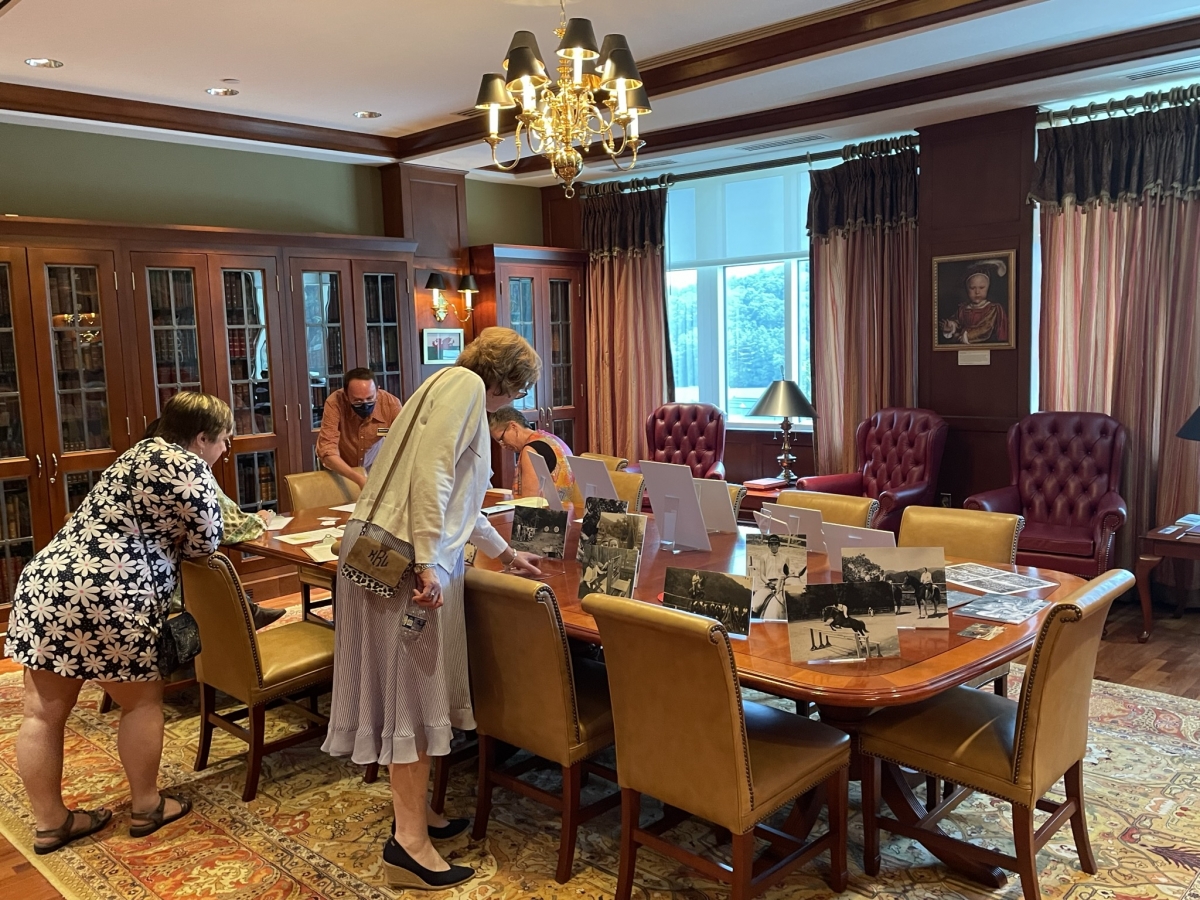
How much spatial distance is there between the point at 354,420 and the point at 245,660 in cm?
213

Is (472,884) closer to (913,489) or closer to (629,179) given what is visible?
(913,489)

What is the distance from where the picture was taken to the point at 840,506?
3.54 meters

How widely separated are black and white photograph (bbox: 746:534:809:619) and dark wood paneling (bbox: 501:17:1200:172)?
127 inches

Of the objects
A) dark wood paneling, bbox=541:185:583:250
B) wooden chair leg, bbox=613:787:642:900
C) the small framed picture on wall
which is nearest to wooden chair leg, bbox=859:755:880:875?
wooden chair leg, bbox=613:787:642:900

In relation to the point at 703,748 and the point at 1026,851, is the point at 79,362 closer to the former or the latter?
the point at 703,748

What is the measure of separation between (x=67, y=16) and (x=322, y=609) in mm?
3218

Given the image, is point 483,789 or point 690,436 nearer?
point 483,789

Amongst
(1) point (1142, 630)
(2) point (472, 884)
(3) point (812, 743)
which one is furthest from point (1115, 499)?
(2) point (472, 884)

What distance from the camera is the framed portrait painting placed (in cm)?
528

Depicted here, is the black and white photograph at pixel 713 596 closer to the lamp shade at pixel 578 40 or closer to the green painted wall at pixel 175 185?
the lamp shade at pixel 578 40

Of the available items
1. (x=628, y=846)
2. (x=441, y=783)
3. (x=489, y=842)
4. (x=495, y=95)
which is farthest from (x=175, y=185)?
(x=628, y=846)

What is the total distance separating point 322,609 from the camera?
545cm

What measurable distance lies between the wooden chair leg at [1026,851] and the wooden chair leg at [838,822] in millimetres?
408

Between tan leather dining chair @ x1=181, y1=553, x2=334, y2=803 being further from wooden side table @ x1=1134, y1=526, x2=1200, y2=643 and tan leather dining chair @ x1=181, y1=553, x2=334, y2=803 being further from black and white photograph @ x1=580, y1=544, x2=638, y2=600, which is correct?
wooden side table @ x1=1134, y1=526, x2=1200, y2=643
